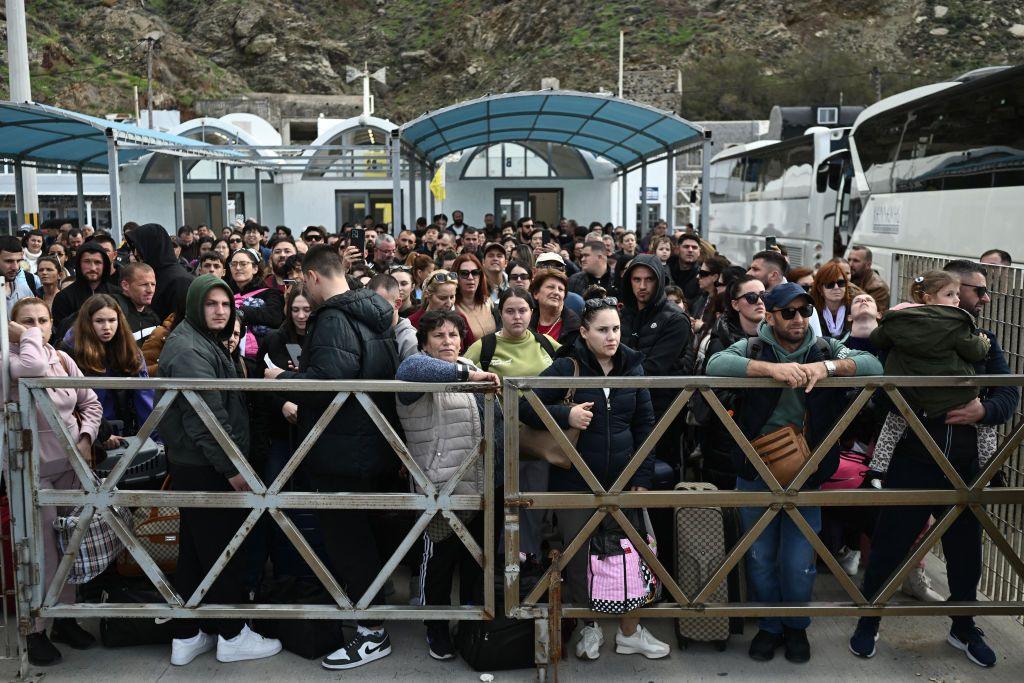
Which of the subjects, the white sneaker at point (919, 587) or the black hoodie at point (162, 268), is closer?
the white sneaker at point (919, 587)

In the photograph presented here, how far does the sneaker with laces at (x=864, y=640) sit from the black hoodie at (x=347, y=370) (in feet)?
8.05

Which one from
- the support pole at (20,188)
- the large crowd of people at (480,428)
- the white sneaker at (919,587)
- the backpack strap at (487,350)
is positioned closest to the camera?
the large crowd of people at (480,428)

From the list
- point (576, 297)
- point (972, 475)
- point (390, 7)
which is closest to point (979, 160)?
point (576, 297)

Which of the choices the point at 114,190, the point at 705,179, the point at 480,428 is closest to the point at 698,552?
the point at 480,428

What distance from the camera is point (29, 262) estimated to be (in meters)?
11.7

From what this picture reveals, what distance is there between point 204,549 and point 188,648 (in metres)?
0.48

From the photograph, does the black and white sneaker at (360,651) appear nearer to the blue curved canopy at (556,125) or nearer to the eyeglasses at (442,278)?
the eyeglasses at (442,278)

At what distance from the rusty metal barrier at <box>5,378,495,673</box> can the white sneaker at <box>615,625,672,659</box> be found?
684 mm

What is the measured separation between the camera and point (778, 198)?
70.2 ft

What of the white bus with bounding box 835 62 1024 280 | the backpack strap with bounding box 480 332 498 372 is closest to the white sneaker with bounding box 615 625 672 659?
the backpack strap with bounding box 480 332 498 372

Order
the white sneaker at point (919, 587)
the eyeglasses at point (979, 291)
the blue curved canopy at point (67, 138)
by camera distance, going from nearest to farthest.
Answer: the eyeglasses at point (979, 291) → the white sneaker at point (919, 587) → the blue curved canopy at point (67, 138)

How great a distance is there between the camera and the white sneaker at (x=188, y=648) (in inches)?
168

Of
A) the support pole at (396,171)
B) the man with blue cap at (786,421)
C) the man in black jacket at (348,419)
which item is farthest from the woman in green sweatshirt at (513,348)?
the support pole at (396,171)

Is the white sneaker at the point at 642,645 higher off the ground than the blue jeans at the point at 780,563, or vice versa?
the blue jeans at the point at 780,563
